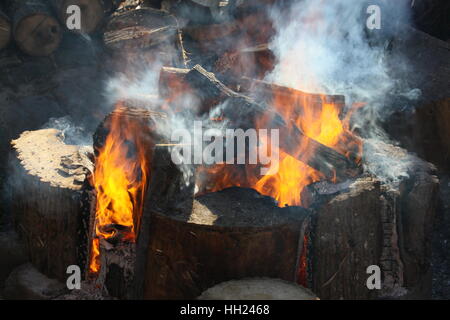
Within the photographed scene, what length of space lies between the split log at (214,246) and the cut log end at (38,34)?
3357mm

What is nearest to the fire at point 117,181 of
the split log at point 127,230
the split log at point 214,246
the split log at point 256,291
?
the split log at point 127,230

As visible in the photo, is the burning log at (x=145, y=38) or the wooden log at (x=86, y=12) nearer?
the burning log at (x=145, y=38)

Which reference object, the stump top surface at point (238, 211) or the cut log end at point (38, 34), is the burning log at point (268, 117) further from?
the cut log end at point (38, 34)

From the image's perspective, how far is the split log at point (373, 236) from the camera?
9.16 ft

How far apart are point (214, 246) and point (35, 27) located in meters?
3.83

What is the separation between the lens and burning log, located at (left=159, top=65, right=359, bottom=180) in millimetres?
2951

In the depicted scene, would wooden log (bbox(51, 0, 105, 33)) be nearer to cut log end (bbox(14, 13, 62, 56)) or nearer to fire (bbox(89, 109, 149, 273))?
cut log end (bbox(14, 13, 62, 56))

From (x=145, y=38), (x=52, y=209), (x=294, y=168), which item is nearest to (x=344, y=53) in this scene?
(x=145, y=38)

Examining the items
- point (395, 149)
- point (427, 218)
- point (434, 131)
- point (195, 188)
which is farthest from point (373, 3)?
point (195, 188)

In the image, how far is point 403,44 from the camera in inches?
201

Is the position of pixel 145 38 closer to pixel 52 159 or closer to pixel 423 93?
pixel 52 159

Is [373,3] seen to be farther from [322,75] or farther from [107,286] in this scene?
[107,286]
